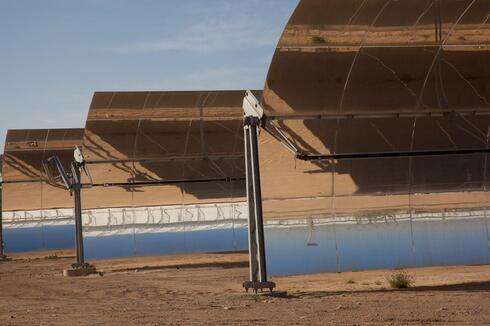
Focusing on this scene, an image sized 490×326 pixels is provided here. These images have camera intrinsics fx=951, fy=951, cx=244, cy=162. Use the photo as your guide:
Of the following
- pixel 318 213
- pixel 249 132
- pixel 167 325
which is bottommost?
pixel 167 325

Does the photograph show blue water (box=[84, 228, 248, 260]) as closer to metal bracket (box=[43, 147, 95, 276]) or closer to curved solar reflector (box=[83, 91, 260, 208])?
curved solar reflector (box=[83, 91, 260, 208])

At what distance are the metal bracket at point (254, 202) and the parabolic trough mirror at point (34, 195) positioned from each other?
2798cm

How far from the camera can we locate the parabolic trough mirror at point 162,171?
31.9 metres

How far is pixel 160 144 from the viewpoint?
3303 cm

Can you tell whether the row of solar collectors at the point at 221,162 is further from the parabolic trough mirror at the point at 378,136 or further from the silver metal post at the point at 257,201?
the silver metal post at the point at 257,201

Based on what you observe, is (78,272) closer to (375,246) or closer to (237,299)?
(375,246)

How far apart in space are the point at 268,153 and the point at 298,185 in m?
1.08

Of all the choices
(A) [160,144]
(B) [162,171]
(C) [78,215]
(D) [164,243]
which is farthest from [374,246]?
(D) [164,243]

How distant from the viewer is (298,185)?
66.4ft

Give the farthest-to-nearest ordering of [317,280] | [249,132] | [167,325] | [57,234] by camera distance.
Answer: [57,234] < [317,280] < [249,132] < [167,325]

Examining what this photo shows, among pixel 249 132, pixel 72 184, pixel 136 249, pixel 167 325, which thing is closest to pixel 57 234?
pixel 136 249

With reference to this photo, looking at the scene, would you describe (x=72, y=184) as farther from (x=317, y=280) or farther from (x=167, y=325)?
(x=167, y=325)

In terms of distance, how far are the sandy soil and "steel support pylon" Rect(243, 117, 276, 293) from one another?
37cm

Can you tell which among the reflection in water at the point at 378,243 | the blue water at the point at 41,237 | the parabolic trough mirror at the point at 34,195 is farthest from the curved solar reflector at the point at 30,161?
the reflection in water at the point at 378,243
